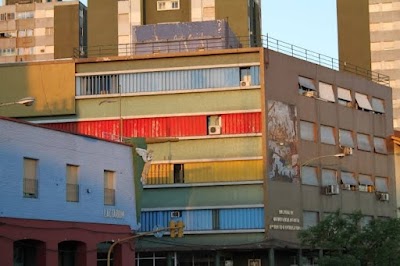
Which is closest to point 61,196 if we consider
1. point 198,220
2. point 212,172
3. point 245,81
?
point 198,220

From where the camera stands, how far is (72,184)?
1668 inches

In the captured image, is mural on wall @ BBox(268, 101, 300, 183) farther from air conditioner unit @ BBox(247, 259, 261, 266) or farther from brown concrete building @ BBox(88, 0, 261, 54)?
brown concrete building @ BBox(88, 0, 261, 54)

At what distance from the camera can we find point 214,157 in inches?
2478

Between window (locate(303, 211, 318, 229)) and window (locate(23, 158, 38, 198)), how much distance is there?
28.4m

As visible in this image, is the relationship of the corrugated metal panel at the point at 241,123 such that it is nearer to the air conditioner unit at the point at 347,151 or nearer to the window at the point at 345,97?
the air conditioner unit at the point at 347,151

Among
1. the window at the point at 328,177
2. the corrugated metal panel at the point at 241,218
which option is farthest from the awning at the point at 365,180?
the corrugated metal panel at the point at 241,218

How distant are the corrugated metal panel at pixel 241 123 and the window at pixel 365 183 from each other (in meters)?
12.0

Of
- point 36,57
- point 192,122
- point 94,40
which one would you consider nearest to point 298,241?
point 192,122

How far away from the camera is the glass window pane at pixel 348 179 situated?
226ft

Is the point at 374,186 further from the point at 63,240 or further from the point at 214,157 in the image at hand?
the point at 63,240

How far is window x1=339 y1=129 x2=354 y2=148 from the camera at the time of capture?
227ft

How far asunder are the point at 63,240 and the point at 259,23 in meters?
74.0

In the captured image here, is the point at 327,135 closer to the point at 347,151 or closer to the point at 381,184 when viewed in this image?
the point at 347,151

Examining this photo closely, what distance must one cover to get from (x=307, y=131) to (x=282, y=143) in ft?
11.6
